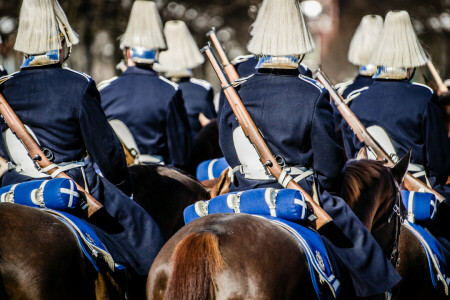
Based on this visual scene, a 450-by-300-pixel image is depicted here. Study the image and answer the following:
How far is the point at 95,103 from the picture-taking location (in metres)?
4.93

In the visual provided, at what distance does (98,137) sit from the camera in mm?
4883

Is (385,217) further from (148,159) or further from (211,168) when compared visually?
(148,159)

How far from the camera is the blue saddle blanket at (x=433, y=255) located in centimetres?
592

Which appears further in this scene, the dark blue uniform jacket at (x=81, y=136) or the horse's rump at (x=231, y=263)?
the dark blue uniform jacket at (x=81, y=136)

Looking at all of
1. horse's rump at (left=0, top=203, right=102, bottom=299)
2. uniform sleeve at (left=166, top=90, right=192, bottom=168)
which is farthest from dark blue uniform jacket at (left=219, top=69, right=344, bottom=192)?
uniform sleeve at (left=166, top=90, right=192, bottom=168)

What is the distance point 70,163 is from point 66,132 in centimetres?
21

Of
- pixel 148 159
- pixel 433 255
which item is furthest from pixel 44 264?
pixel 148 159

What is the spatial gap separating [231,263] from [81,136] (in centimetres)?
180

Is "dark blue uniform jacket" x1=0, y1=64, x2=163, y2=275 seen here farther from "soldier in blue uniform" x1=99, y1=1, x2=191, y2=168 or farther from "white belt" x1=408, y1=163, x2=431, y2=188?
"white belt" x1=408, y1=163, x2=431, y2=188

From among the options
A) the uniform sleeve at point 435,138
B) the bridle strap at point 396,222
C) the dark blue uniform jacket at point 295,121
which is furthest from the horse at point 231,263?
the uniform sleeve at point 435,138

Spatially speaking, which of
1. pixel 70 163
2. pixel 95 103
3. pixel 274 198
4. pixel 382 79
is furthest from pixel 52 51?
pixel 382 79

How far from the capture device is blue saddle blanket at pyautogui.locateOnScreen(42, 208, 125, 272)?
4234 mm

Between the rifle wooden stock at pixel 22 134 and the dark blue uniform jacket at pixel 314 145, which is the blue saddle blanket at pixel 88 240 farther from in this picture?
the dark blue uniform jacket at pixel 314 145

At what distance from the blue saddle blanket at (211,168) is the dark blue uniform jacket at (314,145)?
263 cm
